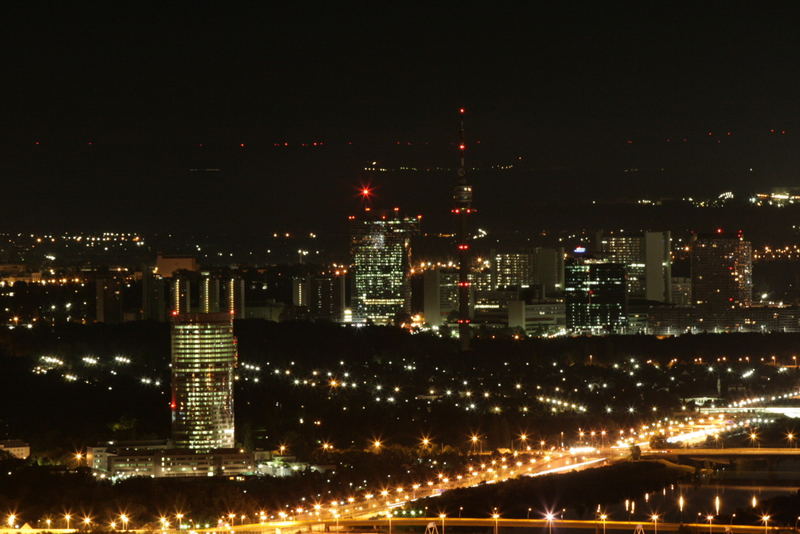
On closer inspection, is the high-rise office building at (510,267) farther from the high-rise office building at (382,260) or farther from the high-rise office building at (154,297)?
the high-rise office building at (154,297)

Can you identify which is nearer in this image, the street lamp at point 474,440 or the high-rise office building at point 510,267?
the street lamp at point 474,440

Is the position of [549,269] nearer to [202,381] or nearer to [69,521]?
[202,381]

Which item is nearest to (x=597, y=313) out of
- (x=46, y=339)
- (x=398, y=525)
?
(x=46, y=339)

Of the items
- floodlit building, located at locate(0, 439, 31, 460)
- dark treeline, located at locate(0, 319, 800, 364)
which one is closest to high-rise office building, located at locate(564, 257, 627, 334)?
dark treeline, located at locate(0, 319, 800, 364)

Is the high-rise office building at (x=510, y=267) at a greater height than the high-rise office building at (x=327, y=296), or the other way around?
the high-rise office building at (x=510, y=267)

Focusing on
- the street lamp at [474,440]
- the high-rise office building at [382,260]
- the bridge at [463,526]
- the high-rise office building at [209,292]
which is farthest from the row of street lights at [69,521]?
the high-rise office building at [382,260]

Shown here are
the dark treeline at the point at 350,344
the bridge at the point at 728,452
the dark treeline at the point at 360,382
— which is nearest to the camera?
the bridge at the point at 728,452

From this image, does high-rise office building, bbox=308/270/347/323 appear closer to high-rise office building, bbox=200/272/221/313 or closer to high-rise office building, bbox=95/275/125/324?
high-rise office building, bbox=200/272/221/313
